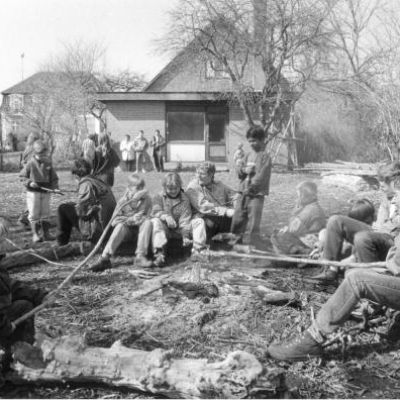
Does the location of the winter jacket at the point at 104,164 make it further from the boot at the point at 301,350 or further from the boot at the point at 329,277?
the boot at the point at 301,350

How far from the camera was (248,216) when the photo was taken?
6523mm


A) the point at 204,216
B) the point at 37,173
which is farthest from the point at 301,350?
the point at 37,173

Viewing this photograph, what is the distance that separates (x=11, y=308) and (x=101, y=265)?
2.27 meters

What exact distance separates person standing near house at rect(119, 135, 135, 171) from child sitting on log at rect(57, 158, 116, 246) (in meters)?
13.2

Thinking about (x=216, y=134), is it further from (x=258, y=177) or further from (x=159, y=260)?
(x=159, y=260)

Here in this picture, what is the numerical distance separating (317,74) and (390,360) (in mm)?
16471

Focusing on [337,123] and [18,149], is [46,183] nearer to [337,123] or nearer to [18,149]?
[337,123]

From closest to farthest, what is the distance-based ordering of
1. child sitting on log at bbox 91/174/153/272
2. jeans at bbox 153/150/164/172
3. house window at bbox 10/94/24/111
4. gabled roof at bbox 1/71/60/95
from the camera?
1. child sitting on log at bbox 91/174/153/272
2. jeans at bbox 153/150/164/172
3. house window at bbox 10/94/24/111
4. gabled roof at bbox 1/71/60/95

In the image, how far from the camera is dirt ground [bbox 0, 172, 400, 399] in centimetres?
319

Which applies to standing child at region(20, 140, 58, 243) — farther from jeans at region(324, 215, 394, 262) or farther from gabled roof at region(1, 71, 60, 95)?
gabled roof at region(1, 71, 60, 95)

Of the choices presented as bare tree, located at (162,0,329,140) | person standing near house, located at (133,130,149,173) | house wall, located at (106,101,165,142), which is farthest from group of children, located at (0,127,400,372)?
house wall, located at (106,101,165,142)

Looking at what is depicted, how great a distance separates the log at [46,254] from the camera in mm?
5907

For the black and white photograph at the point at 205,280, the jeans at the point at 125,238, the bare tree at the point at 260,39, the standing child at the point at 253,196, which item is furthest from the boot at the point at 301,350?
the bare tree at the point at 260,39

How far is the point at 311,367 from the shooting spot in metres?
3.38
